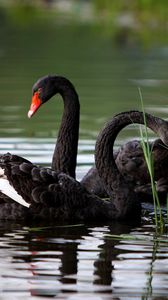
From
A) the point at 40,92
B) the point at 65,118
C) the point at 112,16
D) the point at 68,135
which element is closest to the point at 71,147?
the point at 68,135

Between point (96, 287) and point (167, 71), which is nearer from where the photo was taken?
point (96, 287)

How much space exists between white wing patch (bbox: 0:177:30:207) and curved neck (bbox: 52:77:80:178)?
1079 mm

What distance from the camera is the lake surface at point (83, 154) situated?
5.77 meters

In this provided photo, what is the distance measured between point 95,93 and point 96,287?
9964mm

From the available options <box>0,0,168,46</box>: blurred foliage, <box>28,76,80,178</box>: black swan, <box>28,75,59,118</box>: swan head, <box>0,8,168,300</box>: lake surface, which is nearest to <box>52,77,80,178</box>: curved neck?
<box>28,76,80,178</box>: black swan

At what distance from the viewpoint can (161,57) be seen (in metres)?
21.5

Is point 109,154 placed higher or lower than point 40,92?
lower

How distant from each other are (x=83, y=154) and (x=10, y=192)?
2.75m

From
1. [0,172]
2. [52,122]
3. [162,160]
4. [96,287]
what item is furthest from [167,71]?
[96,287]

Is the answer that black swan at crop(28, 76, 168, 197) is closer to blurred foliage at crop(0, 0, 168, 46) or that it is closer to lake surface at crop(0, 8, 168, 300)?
lake surface at crop(0, 8, 168, 300)

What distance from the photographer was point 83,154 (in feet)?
33.0

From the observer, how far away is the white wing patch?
734cm

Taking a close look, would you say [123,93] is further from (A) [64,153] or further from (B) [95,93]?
(A) [64,153]

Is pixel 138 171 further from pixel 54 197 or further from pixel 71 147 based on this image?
pixel 54 197
